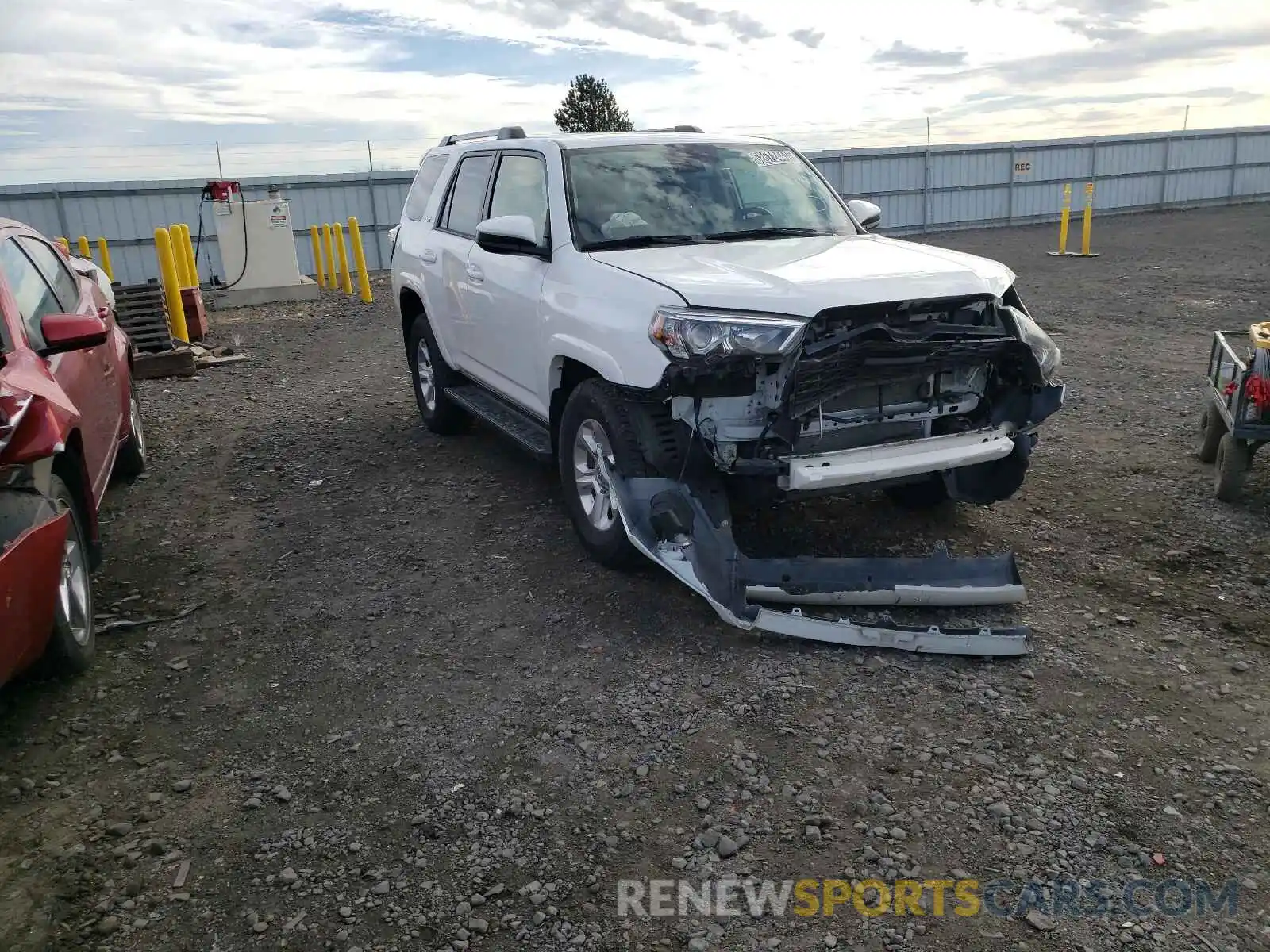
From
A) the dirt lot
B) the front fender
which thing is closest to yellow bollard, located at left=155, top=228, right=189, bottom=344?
the dirt lot

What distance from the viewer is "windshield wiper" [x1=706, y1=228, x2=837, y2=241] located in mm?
5277

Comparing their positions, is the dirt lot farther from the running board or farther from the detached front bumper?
the detached front bumper

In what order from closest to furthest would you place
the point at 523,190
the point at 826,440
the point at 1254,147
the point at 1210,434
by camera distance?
the point at 826,440, the point at 523,190, the point at 1210,434, the point at 1254,147

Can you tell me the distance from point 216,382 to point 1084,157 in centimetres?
2769

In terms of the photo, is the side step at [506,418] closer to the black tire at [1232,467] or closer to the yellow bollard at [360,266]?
the black tire at [1232,467]

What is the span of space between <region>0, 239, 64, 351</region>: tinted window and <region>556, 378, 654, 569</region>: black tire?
7.86 ft

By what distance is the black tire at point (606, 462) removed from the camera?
4492mm

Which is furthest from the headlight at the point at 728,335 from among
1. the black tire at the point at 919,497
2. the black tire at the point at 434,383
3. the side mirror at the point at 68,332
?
the black tire at the point at 434,383

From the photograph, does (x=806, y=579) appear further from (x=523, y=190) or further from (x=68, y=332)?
(x=68, y=332)

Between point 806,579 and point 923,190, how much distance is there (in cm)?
2694

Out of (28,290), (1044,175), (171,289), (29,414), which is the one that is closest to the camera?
(29,414)

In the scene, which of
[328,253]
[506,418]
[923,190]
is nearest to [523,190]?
[506,418]

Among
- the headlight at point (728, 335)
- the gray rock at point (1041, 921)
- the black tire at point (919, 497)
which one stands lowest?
the gray rock at point (1041, 921)

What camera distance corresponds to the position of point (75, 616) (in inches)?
161
